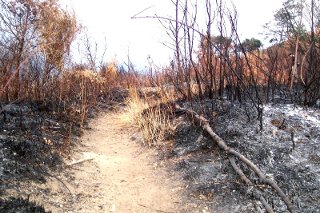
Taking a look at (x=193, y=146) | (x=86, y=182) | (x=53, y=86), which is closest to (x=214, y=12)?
(x=193, y=146)

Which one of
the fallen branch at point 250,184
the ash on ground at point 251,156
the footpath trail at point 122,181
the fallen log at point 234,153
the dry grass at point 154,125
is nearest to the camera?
the fallen branch at point 250,184

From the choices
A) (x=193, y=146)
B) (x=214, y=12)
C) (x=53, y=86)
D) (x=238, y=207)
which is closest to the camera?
(x=238, y=207)

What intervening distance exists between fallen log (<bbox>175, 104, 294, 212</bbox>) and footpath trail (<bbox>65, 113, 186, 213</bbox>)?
75 cm

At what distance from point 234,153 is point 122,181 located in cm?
144

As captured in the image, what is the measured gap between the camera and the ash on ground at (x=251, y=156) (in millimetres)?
3768

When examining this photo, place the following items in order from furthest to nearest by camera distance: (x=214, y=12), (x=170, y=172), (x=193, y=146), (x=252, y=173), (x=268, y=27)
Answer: (x=268, y=27), (x=214, y=12), (x=193, y=146), (x=170, y=172), (x=252, y=173)

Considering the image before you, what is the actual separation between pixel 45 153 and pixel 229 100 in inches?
121

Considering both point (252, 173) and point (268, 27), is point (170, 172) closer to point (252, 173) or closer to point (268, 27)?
point (252, 173)

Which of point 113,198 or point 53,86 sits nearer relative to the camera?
point 113,198

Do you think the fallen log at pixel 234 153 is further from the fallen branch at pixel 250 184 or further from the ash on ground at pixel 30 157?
the ash on ground at pixel 30 157

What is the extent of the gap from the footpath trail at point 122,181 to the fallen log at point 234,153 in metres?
0.75

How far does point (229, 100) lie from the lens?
619 centimetres

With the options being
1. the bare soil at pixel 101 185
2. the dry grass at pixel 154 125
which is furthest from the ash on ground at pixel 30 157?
the dry grass at pixel 154 125

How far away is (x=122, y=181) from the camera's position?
4684mm
